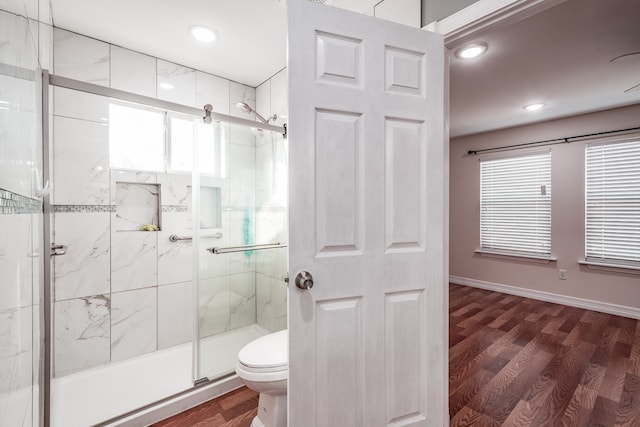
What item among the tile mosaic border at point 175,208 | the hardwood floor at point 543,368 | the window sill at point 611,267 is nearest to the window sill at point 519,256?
the window sill at point 611,267

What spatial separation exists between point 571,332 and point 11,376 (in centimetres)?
416

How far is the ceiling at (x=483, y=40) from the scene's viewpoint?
192 centimetres

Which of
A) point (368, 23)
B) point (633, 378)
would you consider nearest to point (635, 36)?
point (368, 23)

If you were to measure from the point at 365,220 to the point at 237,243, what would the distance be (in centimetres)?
136

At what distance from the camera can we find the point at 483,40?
2129 mm

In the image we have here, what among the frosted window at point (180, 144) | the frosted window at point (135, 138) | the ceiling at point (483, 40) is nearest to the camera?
the ceiling at point (483, 40)

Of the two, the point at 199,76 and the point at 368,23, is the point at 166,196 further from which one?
the point at 368,23

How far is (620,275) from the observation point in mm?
3512

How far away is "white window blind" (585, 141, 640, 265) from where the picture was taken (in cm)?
342

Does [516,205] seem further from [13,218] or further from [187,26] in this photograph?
[13,218]

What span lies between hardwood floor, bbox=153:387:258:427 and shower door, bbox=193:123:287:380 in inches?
6.9

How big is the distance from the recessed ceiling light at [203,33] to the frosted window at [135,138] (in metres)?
0.74

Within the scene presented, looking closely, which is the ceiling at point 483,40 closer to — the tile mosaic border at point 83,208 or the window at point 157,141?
the window at point 157,141

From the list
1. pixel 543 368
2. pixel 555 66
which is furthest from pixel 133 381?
pixel 555 66
